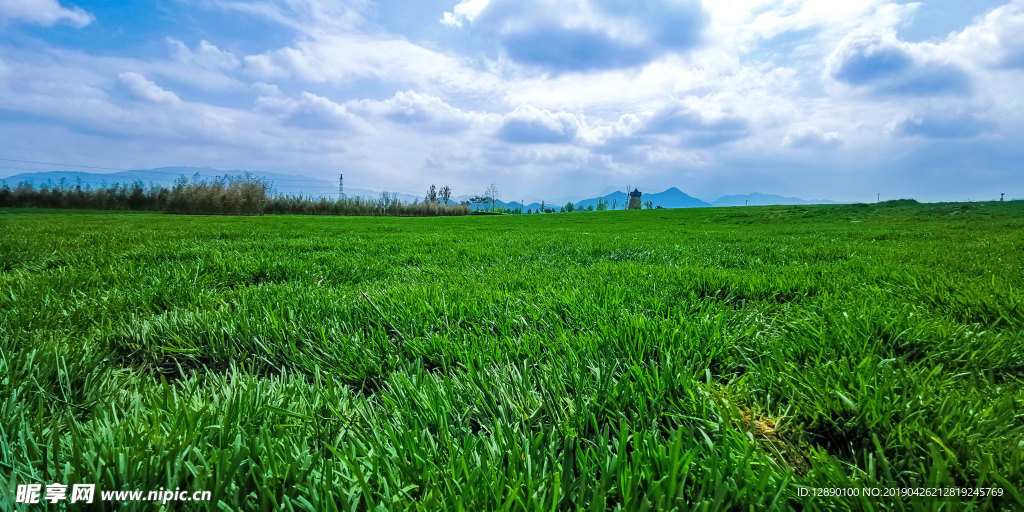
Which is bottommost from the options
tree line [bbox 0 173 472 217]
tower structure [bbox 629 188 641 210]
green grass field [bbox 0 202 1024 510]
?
green grass field [bbox 0 202 1024 510]

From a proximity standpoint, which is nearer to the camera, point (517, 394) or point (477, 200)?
point (517, 394)

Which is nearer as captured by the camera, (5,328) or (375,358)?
(375,358)

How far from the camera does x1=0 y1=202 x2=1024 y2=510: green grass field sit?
3.04 ft

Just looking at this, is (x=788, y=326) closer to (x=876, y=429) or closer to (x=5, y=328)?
(x=876, y=429)

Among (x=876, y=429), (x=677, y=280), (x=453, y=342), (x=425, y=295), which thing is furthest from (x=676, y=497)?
(x=677, y=280)

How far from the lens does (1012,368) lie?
1.74 metres

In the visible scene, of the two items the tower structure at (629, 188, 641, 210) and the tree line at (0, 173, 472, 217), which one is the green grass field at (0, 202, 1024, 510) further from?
the tower structure at (629, 188, 641, 210)

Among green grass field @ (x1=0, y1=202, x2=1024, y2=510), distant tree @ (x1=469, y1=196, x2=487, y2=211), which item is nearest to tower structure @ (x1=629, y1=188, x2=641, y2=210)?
distant tree @ (x1=469, y1=196, x2=487, y2=211)

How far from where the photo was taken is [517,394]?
4.89ft

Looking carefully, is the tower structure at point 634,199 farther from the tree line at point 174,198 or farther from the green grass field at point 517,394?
the green grass field at point 517,394

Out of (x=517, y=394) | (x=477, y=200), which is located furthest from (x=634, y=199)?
(x=517, y=394)

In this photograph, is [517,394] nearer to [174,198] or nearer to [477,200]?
[174,198]

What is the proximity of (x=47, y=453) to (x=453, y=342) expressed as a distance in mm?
1334

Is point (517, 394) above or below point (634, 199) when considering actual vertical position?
below
